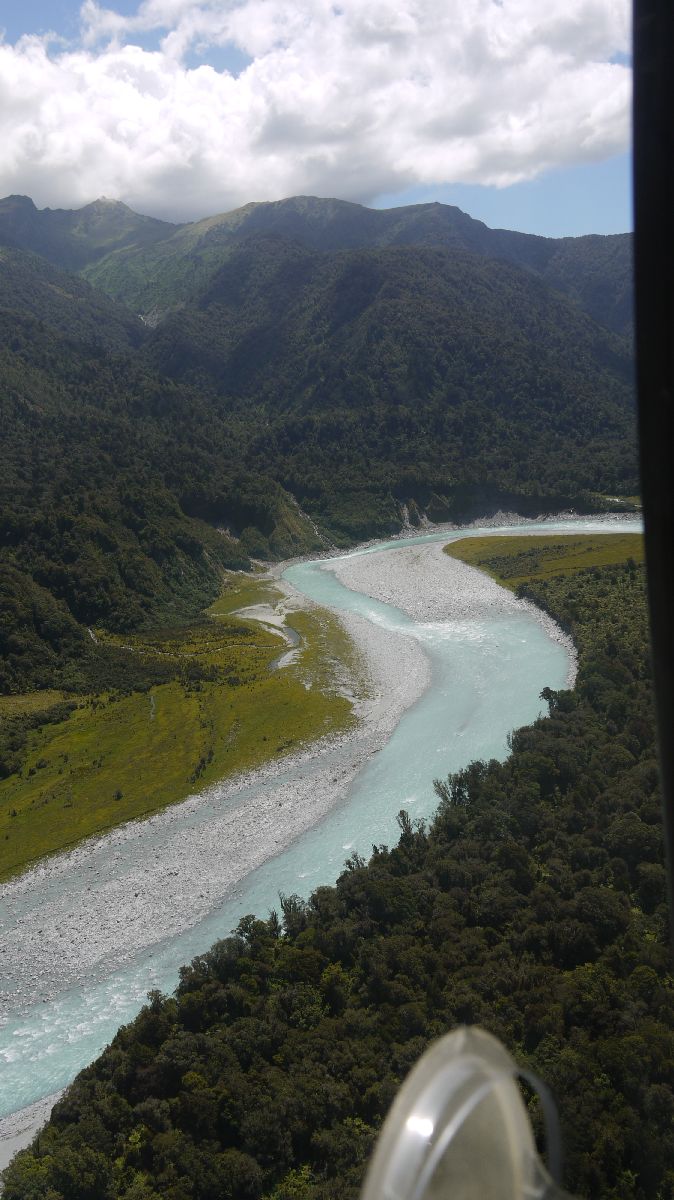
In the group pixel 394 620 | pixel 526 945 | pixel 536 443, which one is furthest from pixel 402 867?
pixel 536 443

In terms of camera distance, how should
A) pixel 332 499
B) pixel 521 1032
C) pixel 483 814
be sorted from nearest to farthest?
pixel 521 1032
pixel 483 814
pixel 332 499

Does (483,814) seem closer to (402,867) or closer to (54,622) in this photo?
(402,867)

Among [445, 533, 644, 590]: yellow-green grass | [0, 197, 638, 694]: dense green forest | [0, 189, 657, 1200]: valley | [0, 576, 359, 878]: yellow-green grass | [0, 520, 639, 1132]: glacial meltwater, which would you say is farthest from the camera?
[445, 533, 644, 590]: yellow-green grass

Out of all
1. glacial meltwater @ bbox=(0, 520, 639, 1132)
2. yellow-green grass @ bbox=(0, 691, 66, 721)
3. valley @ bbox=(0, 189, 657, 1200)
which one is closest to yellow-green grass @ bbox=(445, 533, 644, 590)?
valley @ bbox=(0, 189, 657, 1200)

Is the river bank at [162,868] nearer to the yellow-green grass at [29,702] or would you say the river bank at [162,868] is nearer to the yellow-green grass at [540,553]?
the yellow-green grass at [29,702]

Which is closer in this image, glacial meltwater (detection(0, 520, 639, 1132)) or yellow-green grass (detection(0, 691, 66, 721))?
glacial meltwater (detection(0, 520, 639, 1132))

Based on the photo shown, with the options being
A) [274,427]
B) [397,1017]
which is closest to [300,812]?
[397,1017]

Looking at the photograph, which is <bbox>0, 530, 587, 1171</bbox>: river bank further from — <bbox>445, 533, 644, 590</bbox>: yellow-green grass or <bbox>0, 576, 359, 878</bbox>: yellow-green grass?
<bbox>445, 533, 644, 590</bbox>: yellow-green grass
